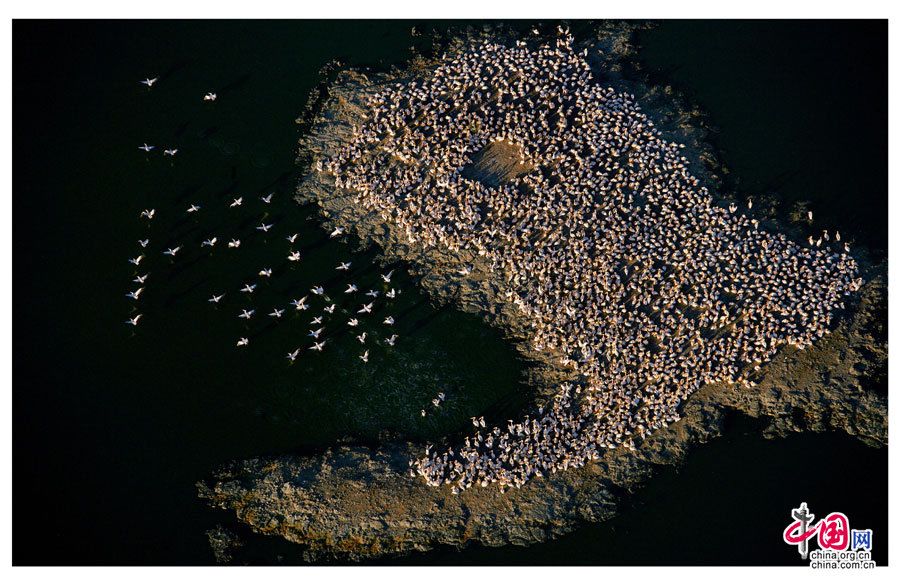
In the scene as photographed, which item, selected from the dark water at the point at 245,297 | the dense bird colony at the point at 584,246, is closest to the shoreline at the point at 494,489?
the dense bird colony at the point at 584,246

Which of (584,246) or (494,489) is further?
(584,246)

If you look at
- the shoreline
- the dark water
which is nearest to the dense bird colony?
the shoreline

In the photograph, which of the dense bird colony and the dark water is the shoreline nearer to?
the dense bird colony

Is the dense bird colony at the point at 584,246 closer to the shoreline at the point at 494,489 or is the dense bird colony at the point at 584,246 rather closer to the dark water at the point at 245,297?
the shoreline at the point at 494,489

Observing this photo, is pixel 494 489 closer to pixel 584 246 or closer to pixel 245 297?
pixel 584 246

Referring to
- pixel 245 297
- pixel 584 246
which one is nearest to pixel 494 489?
pixel 584 246

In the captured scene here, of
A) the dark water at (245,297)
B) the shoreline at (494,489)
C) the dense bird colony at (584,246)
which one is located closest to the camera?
the shoreline at (494,489)
